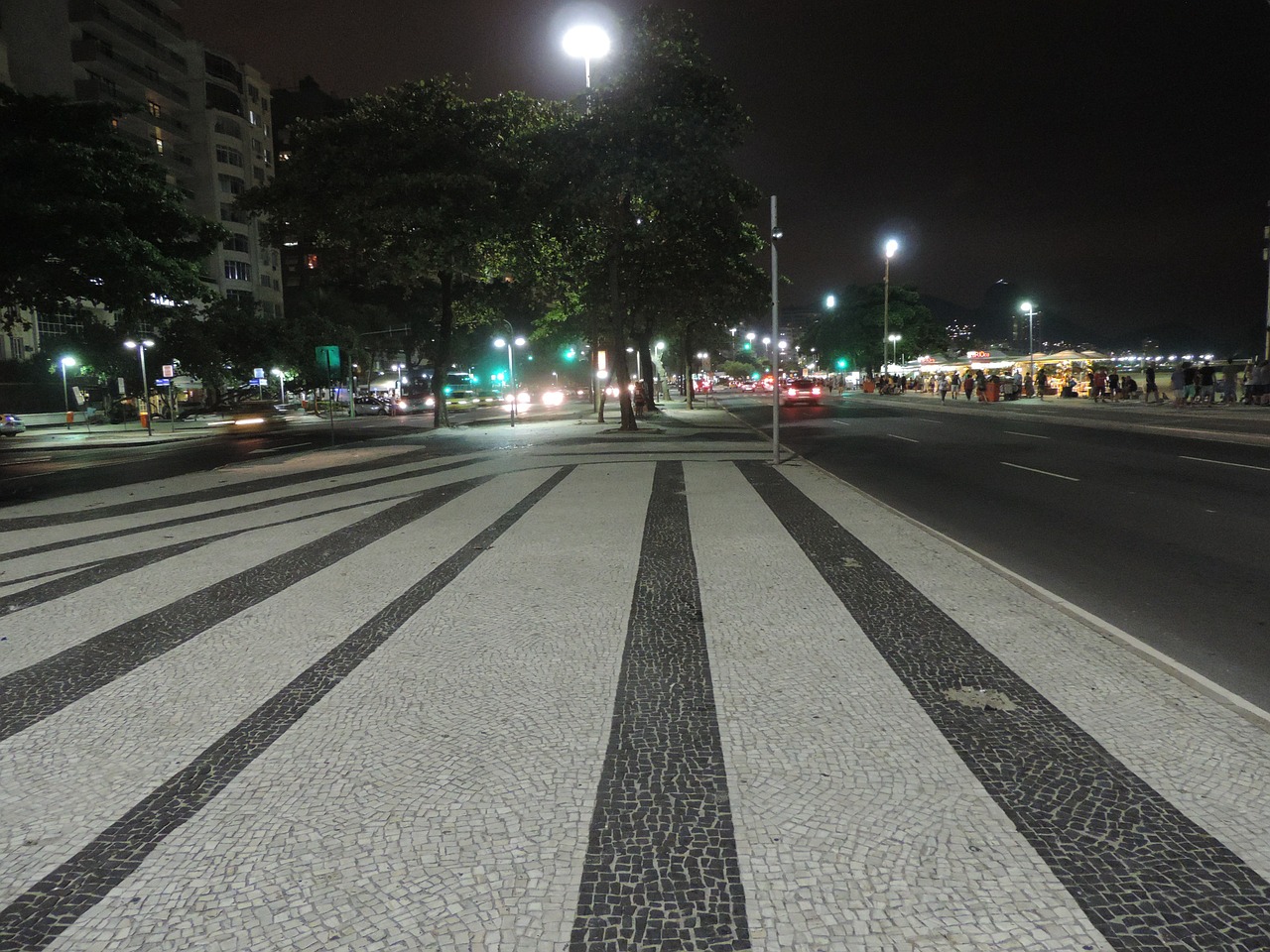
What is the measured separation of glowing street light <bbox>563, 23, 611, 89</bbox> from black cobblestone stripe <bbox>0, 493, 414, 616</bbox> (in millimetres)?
15644

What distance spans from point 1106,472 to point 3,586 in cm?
1519

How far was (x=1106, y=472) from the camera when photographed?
13.7 metres

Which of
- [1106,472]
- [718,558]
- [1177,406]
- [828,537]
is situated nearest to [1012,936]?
[718,558]

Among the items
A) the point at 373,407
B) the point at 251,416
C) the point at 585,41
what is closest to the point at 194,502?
the point at 585,41

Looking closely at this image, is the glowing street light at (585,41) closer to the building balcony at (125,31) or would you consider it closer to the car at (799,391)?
the car at (799,391)

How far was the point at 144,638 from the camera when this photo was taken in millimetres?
5492

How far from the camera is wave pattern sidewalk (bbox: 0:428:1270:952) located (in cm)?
254

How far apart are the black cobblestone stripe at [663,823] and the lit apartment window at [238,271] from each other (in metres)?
85.5

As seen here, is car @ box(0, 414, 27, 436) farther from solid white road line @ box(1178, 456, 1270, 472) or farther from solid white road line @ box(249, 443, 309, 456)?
solid white road line @ box(1178, 456, 1270, 472)

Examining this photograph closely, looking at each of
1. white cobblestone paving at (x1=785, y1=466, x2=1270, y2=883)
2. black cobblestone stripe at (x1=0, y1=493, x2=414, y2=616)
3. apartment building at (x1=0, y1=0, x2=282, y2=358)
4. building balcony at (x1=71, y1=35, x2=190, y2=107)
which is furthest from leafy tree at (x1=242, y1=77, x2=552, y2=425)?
building balcony at (x1=71, y1=35, x2=190, y2=107)

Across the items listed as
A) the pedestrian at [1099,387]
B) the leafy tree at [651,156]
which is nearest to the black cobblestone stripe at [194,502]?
the leafy tree at [651,156]

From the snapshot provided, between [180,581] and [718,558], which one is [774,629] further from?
[180,581]

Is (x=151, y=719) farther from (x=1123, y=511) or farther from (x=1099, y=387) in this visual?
(x=1099, y=387)

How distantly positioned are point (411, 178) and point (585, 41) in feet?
24.9
